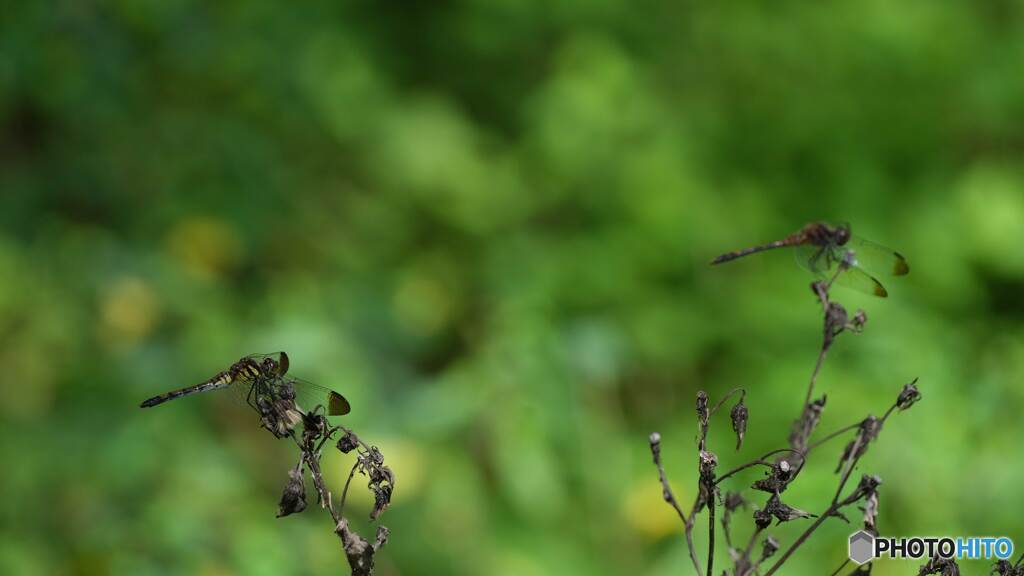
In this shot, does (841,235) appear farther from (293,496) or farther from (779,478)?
(293,496)

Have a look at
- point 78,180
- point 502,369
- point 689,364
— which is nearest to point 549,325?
point 502,369

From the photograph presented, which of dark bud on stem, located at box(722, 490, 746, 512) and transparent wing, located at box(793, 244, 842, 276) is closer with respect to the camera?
dark bud on stem, located at box(722, 490, 746, 512)

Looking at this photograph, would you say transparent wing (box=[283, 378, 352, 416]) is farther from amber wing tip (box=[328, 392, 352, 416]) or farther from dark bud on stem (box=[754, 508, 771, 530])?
dark bud on stem (box=[754, 508, 771, 530])

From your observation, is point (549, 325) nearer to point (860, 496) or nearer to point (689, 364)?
point (689, 364)

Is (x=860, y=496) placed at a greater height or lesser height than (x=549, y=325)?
lesser

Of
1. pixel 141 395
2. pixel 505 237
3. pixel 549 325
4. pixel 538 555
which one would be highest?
pixel 505 237

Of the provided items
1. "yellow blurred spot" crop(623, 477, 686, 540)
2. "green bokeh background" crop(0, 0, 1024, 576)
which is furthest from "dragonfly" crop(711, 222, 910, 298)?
"yellow blurred spot" crop(623, 477, 686, 540)

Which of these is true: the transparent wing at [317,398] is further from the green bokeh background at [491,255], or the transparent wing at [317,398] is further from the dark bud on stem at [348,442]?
the green bokeh background at [491,255]
